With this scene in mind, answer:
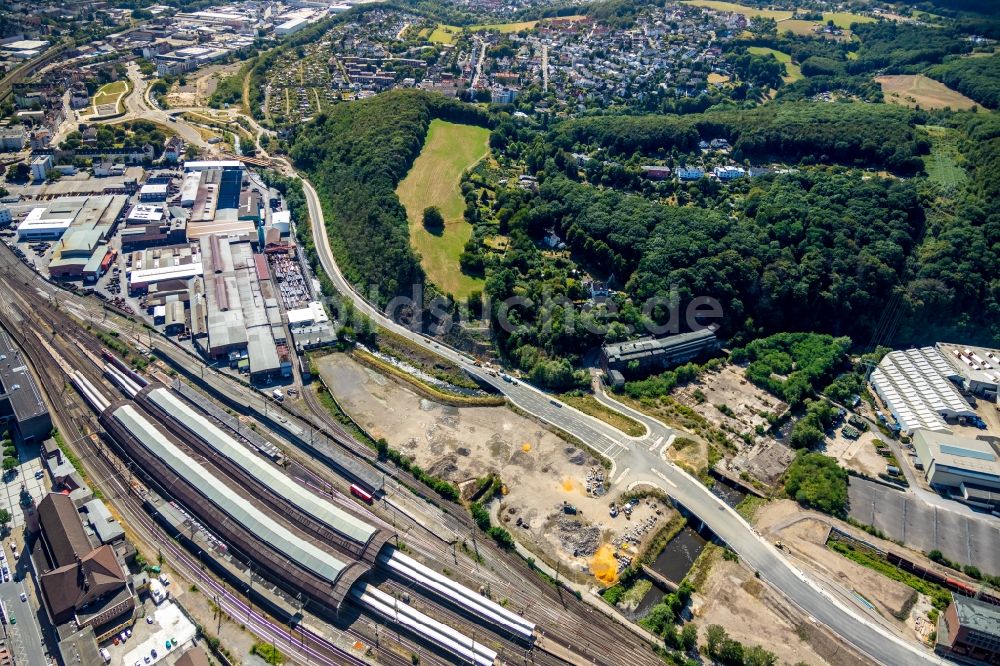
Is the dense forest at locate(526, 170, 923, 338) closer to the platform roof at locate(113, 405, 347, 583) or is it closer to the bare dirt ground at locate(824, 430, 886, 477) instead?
the bare dirt ground at locate(824, 430, 886, 477)

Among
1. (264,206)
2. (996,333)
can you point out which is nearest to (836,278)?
(996,333)

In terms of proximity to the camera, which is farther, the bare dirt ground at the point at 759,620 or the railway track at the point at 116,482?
the bare dirt ground at the point at 759,620

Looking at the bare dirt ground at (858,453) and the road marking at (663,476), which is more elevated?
the bare dirt ground at (858,453)

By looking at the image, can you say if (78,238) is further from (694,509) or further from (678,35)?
(678,35)

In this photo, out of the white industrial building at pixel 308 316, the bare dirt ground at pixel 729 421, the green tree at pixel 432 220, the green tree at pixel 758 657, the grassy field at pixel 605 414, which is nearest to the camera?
the green tree at pixel 758 657

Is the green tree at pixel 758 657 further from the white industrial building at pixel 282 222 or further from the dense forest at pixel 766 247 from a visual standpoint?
the white industrial building at pixel 282 222

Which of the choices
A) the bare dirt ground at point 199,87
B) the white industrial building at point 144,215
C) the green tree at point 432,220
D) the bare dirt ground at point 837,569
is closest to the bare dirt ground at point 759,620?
the bare dirt ground at point 837,569

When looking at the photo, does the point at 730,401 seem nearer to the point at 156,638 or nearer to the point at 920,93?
the point at 156,638
